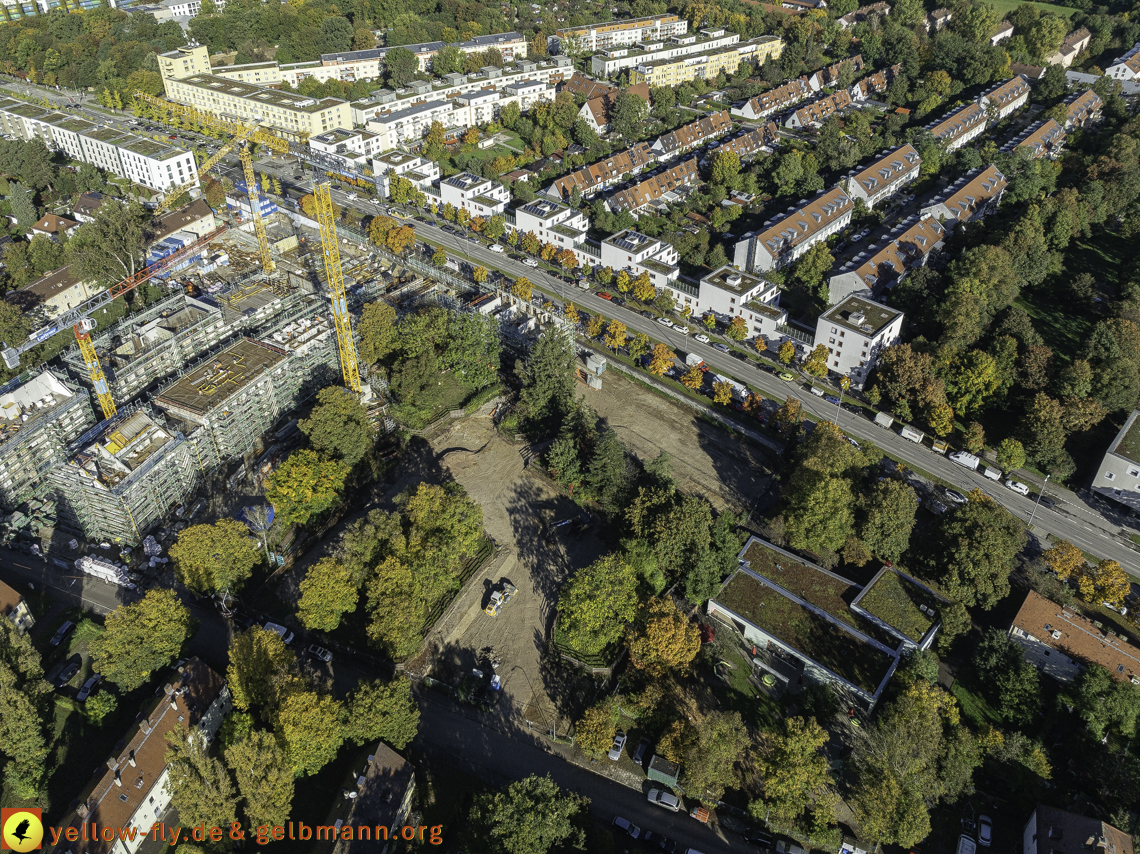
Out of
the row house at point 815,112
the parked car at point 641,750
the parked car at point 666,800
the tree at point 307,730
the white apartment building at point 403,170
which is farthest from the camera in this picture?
the row house at point 815,112

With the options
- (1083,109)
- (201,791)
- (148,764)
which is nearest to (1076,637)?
(201,791)

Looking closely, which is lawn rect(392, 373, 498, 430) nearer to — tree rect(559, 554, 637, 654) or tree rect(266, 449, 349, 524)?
tree rect(266, 449, 349, 524)

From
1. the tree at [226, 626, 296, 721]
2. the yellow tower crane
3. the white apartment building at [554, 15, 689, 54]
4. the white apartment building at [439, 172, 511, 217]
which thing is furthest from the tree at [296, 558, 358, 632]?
the white apartment building at [554, 15, 689, 54]

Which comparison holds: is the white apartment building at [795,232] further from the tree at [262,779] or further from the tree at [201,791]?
the tree at [201,791]

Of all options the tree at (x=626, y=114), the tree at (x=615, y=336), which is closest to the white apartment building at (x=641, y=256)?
the tree at (x=615, y=336)

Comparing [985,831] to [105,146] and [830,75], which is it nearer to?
[105,146]

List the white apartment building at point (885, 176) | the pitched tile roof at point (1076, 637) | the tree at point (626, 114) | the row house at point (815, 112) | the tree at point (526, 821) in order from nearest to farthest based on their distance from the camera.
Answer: the tree at point (526, 821)
the pitched tile roof at point (1076, 637)
the white apartment building at point (885, 176)
the tree at point (626, 114)
the row house at point (815, 112)
